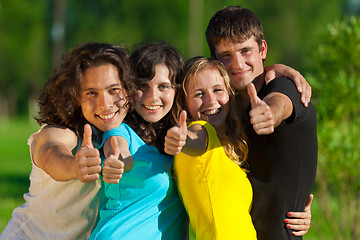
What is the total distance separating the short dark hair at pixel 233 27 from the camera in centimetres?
328

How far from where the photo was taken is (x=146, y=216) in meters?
2.77

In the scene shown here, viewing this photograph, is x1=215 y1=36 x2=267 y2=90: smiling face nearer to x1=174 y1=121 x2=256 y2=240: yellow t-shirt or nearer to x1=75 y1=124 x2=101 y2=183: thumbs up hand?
x1=174 y1=121 x2=256 y2=240: yellow t-shirt

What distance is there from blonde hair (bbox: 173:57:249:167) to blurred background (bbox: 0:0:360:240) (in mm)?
585

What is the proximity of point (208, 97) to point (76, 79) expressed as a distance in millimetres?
765

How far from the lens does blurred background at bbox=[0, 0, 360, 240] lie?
5797 mm

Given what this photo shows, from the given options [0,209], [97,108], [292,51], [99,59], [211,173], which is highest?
[292,51]

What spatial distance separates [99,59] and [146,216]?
0.94 metres

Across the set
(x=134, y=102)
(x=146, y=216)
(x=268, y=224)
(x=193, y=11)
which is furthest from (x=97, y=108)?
(x=193, y=11)

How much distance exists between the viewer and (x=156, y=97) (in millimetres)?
3016

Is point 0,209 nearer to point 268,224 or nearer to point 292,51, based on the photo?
point 268,224

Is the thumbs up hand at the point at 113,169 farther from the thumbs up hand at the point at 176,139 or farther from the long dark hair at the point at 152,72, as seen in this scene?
the long dark hair at the point at 152,72

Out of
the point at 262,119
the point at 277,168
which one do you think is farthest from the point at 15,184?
the point at 262,119

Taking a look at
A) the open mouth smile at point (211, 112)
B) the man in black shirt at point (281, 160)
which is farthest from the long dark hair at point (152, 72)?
the man in black shirt at point (281, 160)

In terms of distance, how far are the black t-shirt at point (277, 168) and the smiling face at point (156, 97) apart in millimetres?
536
